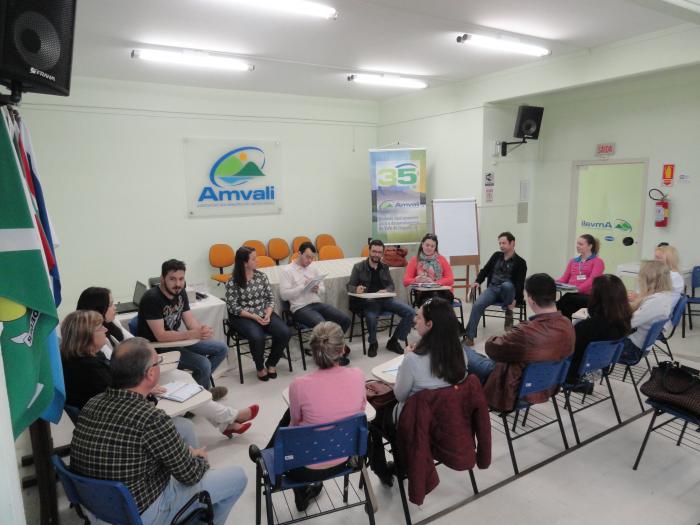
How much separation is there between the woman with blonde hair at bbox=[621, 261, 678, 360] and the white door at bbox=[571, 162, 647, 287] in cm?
274

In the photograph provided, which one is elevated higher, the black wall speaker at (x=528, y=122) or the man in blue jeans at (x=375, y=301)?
the black wall speaker at (x=528, y=122)

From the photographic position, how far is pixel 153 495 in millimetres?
1771

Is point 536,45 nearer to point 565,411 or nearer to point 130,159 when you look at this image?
point 565,411

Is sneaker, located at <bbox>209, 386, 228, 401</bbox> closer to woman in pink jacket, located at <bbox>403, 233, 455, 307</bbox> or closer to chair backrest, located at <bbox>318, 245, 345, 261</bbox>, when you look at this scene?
woman in pink jacket, located at <bbox>403, 233, 455, 307</bbox>

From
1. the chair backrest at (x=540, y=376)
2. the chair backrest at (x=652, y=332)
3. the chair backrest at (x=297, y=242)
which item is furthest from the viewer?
the chair backrest at (x=297, y=242)

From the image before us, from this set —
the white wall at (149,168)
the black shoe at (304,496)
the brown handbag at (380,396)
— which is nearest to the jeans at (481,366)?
the brown handbag at (380,396)

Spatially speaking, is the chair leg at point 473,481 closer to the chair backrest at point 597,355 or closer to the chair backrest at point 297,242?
the chair backrest at point 597,355

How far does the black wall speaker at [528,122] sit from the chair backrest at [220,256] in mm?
4370

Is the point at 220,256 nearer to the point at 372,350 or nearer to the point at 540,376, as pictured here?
the point at 372,350

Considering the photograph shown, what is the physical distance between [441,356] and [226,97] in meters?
6.01

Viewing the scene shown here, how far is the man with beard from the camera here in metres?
3.39

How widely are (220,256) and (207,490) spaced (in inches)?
210

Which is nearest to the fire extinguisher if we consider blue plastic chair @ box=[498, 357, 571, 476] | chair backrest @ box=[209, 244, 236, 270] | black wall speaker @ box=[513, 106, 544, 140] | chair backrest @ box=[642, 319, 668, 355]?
black wall speaker @ box=[513, 106, 544, 140]

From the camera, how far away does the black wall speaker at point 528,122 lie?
6375 millimetres
